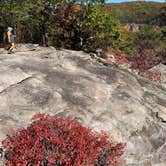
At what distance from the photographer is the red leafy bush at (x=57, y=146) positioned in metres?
13.6

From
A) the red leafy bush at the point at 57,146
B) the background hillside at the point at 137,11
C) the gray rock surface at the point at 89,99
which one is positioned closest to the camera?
the red leafy bush at the point at 57,146

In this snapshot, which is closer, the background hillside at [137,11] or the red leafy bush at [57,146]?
the red leafy bush at [57,146]

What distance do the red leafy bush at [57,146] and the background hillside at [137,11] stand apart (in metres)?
128

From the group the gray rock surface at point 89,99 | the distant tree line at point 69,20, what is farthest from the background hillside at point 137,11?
the gray rock surface at point 89,99

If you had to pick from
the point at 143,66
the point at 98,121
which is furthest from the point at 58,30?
the point at 98,121

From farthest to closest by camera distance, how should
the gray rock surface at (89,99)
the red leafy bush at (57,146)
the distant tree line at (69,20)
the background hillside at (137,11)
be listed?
1. the background hillside at (137,11)
2. the distant tree line at (69,20)
3. the gray rock surface at (89,99)
4. the red leafy bush at (57,146)

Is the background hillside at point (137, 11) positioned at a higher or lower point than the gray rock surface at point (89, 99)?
lower

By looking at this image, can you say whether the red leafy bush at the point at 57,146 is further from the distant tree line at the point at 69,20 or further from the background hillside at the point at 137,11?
the background hillside at the point at 137,11

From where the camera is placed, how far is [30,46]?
83.0ft

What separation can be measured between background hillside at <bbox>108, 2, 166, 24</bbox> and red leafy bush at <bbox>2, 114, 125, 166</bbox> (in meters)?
128

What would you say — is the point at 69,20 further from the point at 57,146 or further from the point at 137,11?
the point at 137,11

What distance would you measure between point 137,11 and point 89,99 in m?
140

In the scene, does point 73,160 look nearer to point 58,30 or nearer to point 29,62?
point 29,62

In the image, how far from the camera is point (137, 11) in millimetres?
154875
